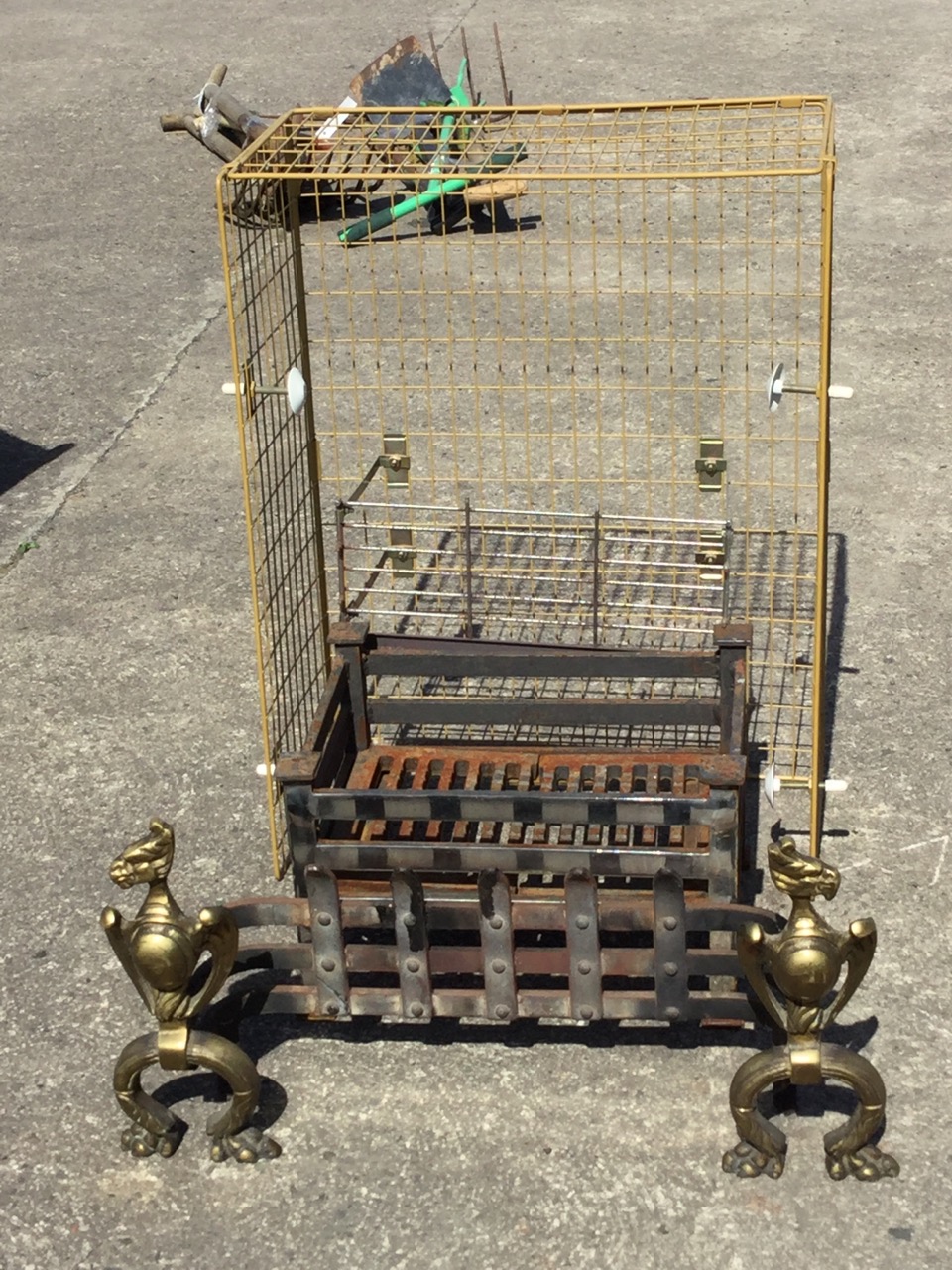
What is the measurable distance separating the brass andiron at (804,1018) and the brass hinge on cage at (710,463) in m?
1.76

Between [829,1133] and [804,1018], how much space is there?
429mm

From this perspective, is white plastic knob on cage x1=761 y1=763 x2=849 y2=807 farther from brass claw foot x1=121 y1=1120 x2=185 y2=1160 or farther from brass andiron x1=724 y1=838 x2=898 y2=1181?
brass claw foot x1=121 y1=1120 x2=185 y2=1160

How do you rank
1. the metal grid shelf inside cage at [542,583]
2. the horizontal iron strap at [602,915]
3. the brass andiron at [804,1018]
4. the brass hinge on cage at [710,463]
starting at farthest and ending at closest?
the metal grid shelf inside cage at [542,583] < the brass hinge on cage at [710,463] < the horizontal iron strap at [602,915] < the brass andiron at [804,1018]

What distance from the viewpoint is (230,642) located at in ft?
22.3

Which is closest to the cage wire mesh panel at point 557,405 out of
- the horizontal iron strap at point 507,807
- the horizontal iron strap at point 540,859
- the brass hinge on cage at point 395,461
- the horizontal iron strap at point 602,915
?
the brass hinge on cage at point 395,461

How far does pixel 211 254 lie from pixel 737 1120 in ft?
27.3

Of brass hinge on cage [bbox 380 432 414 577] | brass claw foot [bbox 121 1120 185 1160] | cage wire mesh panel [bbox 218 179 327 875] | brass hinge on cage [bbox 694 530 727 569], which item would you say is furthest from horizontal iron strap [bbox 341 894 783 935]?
brass hinge on cage [bbox 380 432 414 577]

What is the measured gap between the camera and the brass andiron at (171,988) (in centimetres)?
407

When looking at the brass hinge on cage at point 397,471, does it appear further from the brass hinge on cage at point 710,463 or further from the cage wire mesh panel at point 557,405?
the brass hinge on cage at point 710,463

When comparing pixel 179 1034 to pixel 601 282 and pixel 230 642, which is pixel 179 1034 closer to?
pixel 230 642

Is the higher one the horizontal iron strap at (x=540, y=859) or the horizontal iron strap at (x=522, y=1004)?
the horizontal iron strap at (x=540, y=859)

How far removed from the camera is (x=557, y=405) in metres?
8.80

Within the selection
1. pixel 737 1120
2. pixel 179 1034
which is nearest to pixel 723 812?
pixel 737 1120

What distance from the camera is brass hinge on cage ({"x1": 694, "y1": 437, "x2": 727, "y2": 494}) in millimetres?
5426
